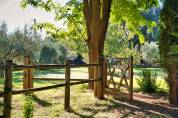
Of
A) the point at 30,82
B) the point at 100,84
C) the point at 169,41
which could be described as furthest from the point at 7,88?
the point at 169,41

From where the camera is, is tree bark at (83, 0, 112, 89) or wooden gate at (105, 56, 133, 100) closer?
wooden gate at (105, 56, 133, 100)

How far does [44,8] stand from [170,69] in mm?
9151

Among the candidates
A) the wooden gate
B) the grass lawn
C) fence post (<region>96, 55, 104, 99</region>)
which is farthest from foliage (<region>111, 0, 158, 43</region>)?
the grass lawn

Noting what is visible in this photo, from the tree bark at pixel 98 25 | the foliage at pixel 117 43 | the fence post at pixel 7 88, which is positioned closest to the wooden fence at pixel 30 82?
the fence post at pixel 7 88

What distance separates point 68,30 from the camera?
21062 millimetres

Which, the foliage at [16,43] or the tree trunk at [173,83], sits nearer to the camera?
the tree trunk at [173,83]

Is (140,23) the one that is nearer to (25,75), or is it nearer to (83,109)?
(25,75)

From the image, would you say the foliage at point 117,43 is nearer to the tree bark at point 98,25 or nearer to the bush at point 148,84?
the bush at point 148,84

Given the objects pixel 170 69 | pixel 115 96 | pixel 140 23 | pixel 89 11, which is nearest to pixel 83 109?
pixel 115 96

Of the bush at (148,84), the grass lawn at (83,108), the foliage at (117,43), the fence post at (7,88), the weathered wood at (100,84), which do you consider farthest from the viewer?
the foliage at (117,43)

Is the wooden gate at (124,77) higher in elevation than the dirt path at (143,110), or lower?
higher

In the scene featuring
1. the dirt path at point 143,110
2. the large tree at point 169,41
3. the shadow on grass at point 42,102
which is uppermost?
the large tree at point 169,41

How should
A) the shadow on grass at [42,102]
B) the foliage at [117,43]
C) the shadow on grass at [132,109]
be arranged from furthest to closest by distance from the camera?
1. the foliage at [117,43]
2. the shadow on grass at [42,102]
3. the shadow on grass at [132,109]

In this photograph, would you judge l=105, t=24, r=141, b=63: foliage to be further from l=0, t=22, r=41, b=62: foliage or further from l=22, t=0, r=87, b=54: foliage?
l=22, t=0, r=87, b=54: foliage
